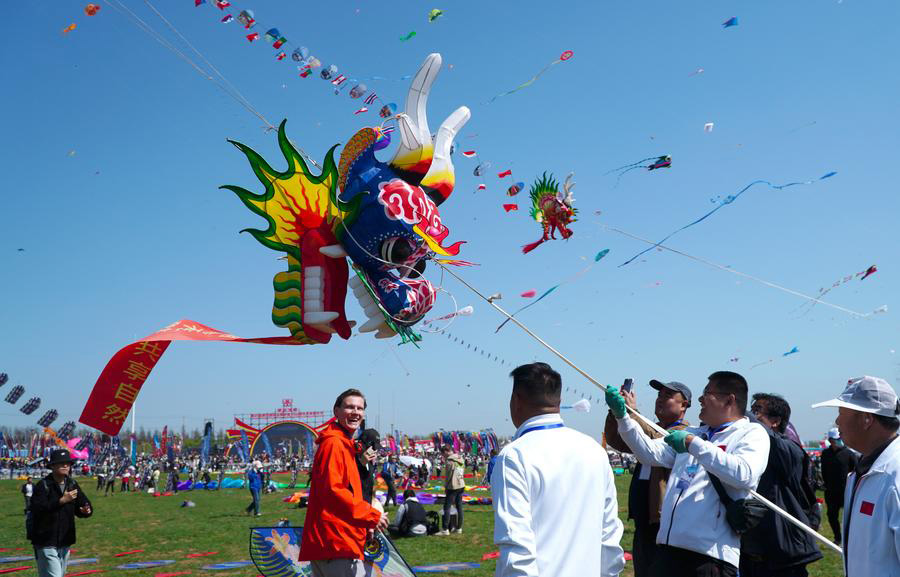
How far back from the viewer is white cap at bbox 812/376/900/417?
9.90 ft

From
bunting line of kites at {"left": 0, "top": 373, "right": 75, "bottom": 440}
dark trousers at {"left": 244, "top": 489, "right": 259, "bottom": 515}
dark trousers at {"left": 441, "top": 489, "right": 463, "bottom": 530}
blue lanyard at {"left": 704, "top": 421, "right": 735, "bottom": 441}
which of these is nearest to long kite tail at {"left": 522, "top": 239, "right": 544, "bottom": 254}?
blue lanyard at {"left": 704, "top": 421, "right": 735, "bottom": 441}

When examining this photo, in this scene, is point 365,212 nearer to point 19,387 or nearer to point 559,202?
point 559,202

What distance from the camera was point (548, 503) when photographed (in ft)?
8.70

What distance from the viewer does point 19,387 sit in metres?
46.7

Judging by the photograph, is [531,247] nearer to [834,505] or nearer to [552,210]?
[552,210]

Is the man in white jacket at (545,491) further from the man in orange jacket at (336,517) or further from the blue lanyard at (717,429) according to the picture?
the man in orange jacket at (336,517)

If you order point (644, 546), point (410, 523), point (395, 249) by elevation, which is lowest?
point (410, 523)

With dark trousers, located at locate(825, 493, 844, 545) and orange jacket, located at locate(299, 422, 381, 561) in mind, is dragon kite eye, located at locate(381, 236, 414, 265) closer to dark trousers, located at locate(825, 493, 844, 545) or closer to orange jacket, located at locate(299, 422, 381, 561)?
orange jacket, located at locate(299, 422, 381, 561)

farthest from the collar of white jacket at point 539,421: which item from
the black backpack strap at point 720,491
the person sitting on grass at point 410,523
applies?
the person sitting on grass at point 410,523

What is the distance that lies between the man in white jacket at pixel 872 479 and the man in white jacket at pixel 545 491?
100 centimetres

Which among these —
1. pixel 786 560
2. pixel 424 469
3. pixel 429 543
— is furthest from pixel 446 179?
pixel 424 469

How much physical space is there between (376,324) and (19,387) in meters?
49.0

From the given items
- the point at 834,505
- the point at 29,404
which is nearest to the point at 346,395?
the point at 834,505

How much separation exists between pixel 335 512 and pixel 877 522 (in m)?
2.84
